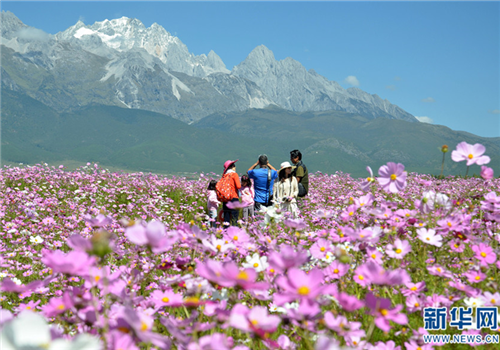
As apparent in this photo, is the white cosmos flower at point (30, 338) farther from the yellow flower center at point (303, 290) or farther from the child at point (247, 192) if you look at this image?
the child at point (247, 192)

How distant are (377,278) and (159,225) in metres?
0.81

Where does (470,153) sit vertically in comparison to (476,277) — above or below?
above

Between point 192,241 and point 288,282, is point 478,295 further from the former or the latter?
point 192,241

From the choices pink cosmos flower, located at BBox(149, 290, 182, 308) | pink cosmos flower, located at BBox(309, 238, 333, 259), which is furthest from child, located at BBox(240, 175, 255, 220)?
pink cosmos flower, located at BBox(149, 290, 182, 308)

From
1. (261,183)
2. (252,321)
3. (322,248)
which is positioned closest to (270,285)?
(252,321)

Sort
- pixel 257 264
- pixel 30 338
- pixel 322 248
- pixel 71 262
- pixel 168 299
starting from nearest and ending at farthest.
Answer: pixel 30 338 < pixel 71 262 < pixel 168 299 < pixel 257 264 < pixel 322 248

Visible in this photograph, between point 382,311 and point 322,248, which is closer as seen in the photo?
point 382,311

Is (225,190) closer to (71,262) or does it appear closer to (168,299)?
(168,299)

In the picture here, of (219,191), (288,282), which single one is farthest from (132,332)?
(219,191)

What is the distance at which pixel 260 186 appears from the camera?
27.0ft

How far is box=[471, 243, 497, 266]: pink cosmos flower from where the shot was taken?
6.27 feet

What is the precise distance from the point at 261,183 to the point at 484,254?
6.32 meters

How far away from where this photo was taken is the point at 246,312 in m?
1.20

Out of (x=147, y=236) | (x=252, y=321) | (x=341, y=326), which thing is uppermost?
(x=147, y=236)
